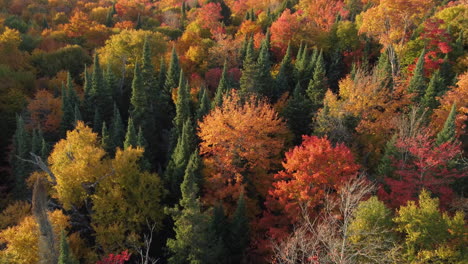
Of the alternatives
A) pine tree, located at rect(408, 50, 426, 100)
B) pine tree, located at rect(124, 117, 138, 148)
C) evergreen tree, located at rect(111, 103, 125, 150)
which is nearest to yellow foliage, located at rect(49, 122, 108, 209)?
pine tree, located at rect(124, 117, 138, 148)

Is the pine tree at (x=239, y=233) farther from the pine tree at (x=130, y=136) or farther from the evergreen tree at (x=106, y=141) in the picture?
the evergreen tree at (x=106, y=141)

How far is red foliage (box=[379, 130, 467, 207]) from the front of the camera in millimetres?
30578

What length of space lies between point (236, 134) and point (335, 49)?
37.3 meters

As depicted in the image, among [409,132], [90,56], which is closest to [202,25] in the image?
[90,56]

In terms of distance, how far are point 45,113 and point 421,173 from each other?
49459mm

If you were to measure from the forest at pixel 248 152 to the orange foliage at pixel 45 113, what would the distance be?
0.68 ft

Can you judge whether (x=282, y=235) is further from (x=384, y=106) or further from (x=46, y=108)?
(x=46, y=108)

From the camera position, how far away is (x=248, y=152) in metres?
35.5

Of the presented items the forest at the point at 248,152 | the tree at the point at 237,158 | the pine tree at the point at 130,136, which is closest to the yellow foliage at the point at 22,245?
the forest at the point at 248,152

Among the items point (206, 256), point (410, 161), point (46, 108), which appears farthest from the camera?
point (46, 108)

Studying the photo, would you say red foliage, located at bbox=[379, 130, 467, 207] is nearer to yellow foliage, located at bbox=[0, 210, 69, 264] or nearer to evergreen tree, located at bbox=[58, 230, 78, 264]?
evergreen tree, located at bbox=[58, 230, 78, 264]

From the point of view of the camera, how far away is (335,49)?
2506 inches

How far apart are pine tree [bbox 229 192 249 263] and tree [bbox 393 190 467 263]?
1261cm

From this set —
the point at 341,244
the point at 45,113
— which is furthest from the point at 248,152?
the point at 45,113
